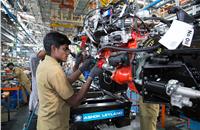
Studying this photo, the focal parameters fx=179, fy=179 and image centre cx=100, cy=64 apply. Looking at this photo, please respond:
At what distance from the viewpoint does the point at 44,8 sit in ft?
22.9

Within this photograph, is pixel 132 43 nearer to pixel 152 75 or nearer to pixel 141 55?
pixel 141 55

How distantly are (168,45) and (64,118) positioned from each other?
52.0 inches

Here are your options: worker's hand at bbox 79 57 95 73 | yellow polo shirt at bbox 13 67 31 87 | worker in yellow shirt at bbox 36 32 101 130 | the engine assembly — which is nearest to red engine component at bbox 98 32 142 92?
the engine assembly

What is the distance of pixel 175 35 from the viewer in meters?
1.06

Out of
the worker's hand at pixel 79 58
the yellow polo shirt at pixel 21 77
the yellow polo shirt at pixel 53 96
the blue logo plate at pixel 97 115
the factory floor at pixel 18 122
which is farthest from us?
the yellow polo shirt at pixel 21 77

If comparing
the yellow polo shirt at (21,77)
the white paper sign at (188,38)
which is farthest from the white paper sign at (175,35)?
the yellow polo shirt at (21,77)

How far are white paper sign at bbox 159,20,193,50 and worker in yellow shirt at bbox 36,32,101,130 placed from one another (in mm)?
800

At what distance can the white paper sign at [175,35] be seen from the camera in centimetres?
104

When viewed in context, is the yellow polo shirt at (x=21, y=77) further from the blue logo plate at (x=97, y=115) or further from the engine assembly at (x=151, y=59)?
the engine assembly at (x=151, y=59)

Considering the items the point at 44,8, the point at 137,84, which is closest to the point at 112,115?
the point at 137,84

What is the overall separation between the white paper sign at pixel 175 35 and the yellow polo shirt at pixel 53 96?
3.31 feet

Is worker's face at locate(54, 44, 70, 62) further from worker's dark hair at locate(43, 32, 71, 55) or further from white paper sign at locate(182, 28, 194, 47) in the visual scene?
white paper sign at locate(182, 28, 194, 47)

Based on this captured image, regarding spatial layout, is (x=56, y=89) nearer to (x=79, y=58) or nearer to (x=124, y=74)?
(x=124, y=74)

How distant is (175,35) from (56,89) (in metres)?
1.14
